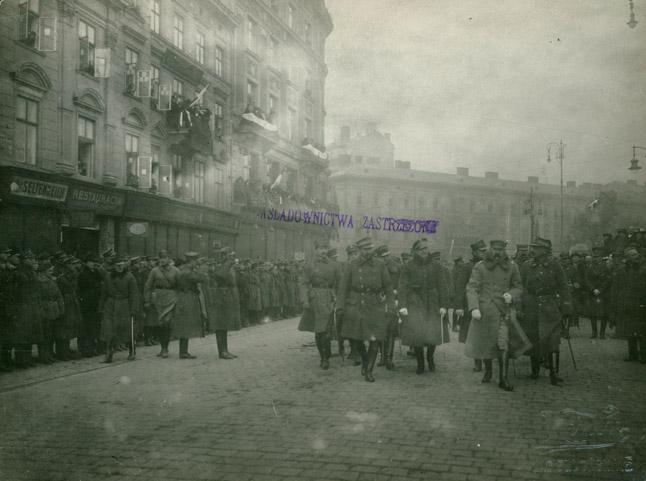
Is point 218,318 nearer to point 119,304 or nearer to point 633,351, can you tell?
point 119,304

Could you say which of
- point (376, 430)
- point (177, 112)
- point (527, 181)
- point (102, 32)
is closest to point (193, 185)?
point (177, 112)

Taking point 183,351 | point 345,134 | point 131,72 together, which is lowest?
point 183,351

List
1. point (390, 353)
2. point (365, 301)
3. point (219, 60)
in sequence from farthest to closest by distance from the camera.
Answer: point (219, 60) < point (390, 353) < point (365, 301)

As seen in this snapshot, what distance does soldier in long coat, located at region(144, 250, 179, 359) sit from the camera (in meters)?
11.9

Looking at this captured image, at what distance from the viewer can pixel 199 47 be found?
86.6 feet

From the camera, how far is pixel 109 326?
11.4 m

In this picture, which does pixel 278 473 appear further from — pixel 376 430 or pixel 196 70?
pixel 196 70

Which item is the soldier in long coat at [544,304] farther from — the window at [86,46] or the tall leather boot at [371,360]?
the window at [86,46]

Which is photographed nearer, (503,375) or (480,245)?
(503,375)

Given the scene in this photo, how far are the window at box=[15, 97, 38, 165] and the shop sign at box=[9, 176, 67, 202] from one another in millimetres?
670

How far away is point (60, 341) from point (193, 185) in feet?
47.5

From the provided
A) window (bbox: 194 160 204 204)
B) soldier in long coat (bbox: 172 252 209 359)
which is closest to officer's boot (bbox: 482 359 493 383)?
soldier in long coat (bbox: 172 252 209 359)

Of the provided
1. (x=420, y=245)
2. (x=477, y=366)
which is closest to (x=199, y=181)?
(x=420, y=245)

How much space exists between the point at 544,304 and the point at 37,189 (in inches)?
488
